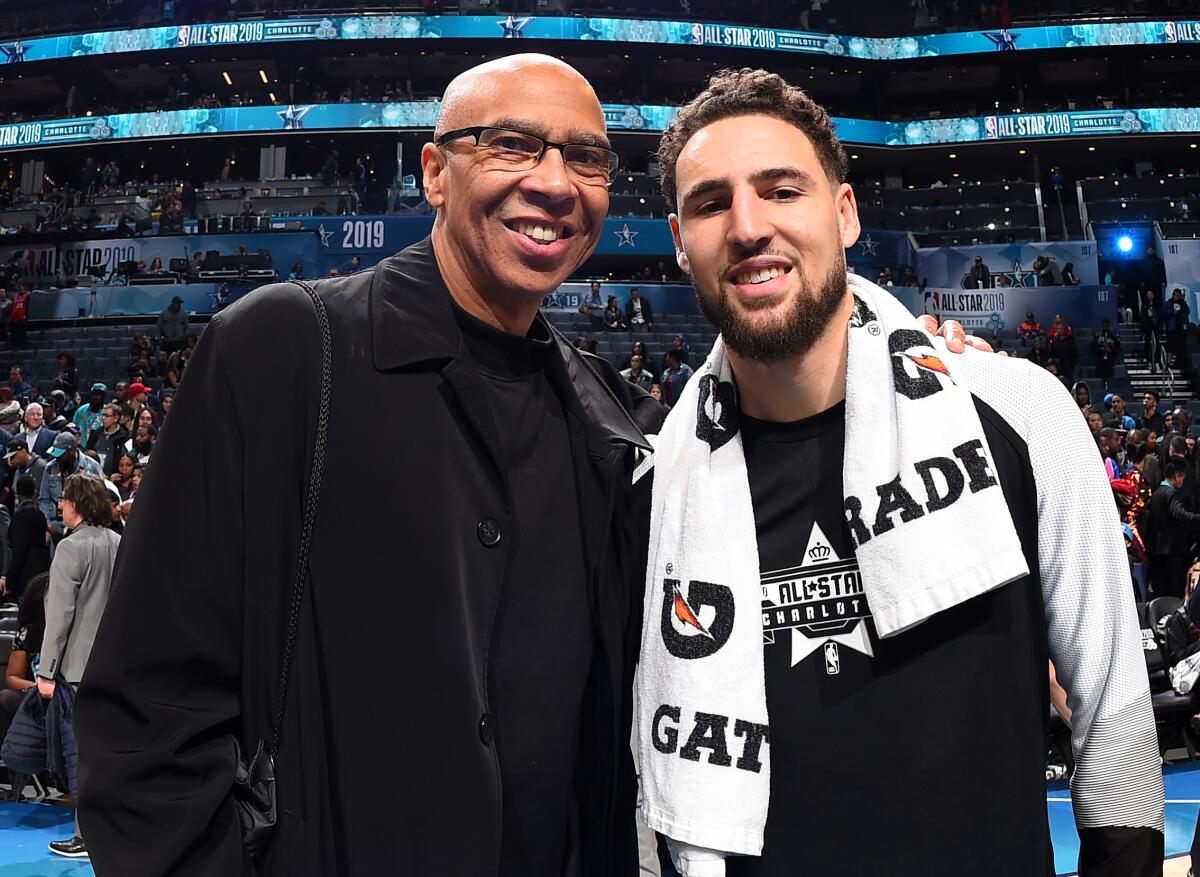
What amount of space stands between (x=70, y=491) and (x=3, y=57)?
105 ft

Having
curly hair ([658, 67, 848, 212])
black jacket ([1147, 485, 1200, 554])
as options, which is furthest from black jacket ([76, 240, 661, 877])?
black jacket ([1147, 485, 1200, 554])

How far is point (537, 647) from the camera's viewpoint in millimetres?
1677

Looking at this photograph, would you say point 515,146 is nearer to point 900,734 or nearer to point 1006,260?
point 900,734

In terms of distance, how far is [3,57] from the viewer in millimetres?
30594

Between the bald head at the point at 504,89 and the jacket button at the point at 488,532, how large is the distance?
2.57ft

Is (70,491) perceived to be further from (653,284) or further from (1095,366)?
(1095,366)

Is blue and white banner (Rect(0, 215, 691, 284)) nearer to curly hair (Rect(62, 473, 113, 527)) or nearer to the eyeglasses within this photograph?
curly hair (Rect(62, 473, 113, 527))

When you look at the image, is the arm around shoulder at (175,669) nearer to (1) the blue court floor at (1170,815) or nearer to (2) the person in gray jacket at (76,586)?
(1) the blue court floor at (1170,815)

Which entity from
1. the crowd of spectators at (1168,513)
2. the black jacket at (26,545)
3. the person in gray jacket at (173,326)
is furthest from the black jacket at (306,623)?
the person in gray jacket at (173,326)

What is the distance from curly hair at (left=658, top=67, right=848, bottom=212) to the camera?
189 cm

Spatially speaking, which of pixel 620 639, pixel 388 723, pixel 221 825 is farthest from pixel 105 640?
pixel 620 639

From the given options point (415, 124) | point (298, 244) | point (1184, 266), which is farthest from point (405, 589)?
point (415, 124)

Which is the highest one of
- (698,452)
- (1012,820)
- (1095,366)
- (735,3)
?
(735,3)

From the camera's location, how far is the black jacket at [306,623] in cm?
141
